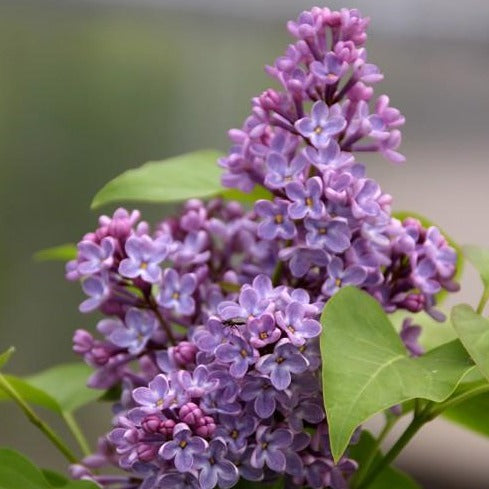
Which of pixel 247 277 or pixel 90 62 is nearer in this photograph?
pixel 247 277

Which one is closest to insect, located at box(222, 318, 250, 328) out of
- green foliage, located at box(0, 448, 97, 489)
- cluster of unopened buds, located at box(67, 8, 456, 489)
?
cluster of unopened buds, located at box(67, 8, 456, 489)

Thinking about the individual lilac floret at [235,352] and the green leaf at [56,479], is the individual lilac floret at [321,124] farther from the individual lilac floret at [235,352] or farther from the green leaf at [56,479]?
the green leaf at [56,479]

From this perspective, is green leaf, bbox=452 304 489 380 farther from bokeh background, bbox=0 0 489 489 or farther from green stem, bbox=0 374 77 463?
bokeh background, bbox=0 0 489 489

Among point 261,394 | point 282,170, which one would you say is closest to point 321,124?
point 282,170

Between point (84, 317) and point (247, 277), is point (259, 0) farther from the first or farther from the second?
point (247, 277)

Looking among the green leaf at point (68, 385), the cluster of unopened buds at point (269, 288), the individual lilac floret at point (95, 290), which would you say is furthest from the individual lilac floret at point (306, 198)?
the green leaf at point (68, 385)

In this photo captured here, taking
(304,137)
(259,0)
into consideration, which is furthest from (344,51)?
(259,0)

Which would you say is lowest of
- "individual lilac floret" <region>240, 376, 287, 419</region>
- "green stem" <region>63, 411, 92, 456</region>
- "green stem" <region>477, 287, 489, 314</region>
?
"green stem" <region>63, 411, 92, 456</region>
